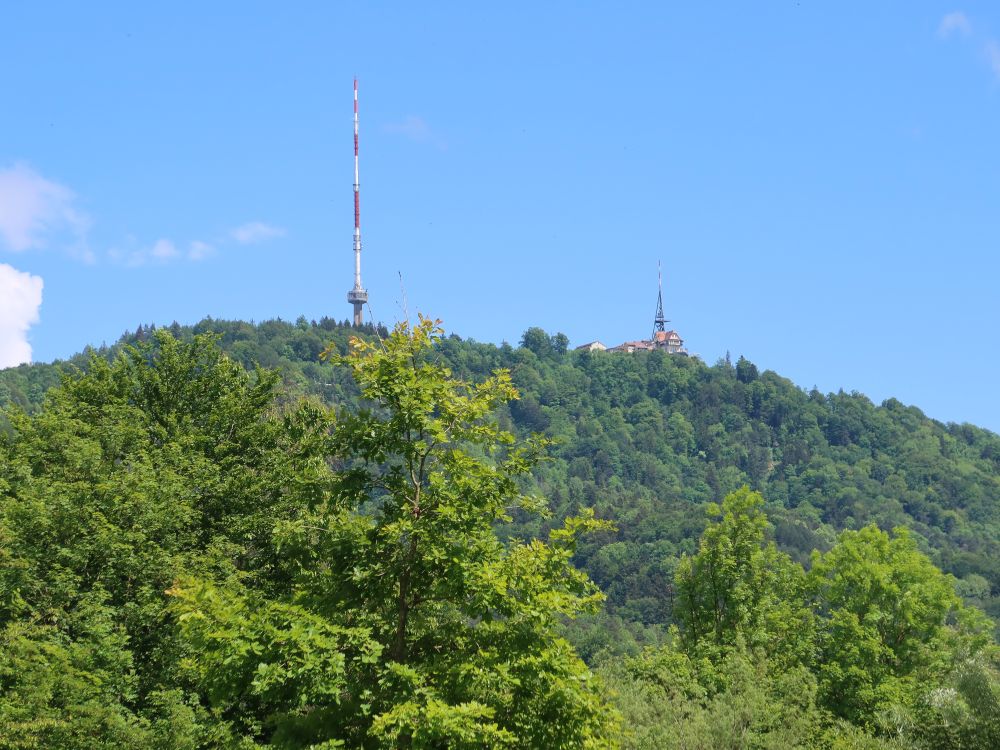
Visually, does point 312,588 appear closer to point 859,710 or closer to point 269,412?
point 269,412

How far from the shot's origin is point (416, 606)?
567 inches

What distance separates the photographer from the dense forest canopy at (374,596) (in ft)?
43.8

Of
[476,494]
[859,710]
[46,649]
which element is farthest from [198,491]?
[859,710]

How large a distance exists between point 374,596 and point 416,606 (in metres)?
0.57

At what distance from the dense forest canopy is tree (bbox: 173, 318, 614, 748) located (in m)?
0.04

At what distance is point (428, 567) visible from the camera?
13.8m

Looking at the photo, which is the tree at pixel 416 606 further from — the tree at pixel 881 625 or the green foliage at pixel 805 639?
the tree at pixel 881 625

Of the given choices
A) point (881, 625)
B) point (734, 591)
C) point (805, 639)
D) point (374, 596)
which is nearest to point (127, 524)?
point (374, 596)

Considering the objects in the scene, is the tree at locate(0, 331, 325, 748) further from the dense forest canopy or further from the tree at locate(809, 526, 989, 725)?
the tree at locate(809, 526, 989, 725)

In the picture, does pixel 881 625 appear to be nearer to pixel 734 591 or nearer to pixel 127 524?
pixel 734 591

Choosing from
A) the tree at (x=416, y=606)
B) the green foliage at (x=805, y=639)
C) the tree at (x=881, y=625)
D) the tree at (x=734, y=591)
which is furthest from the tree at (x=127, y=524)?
the tree at (x=881, y=625)

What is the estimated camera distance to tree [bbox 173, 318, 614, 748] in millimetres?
12742

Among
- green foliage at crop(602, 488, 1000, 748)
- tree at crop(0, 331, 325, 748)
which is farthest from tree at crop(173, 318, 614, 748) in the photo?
green foliage at crop(602, 488, 1000, 748)

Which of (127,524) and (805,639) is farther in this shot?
(805,639)
